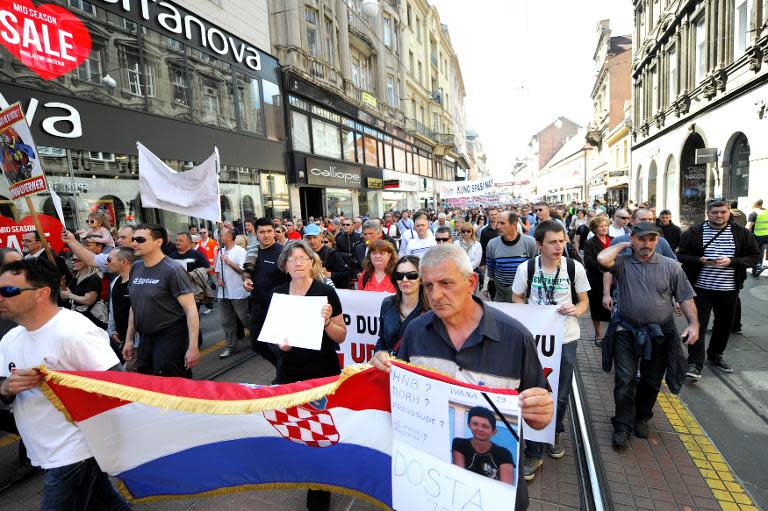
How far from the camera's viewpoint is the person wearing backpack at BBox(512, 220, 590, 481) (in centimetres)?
333

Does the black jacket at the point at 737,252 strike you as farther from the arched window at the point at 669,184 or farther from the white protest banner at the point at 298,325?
the arched window at the point at 669,184

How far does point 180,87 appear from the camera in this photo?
41.5 feet

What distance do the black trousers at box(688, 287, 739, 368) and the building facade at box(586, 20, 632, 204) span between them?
3675cm

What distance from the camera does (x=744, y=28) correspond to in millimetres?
13266

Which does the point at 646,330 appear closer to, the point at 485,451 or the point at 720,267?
the point at 720,267

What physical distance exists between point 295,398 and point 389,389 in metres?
0.48

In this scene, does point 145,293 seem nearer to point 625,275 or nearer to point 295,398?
point 295,398

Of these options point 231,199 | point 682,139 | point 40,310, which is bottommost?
point 40,310

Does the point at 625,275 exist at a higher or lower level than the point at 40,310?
lower

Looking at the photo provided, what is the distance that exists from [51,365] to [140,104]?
11.7m

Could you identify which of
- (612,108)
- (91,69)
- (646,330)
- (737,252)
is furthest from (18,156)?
(612,108)

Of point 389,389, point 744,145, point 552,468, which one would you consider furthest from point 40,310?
point 744,145

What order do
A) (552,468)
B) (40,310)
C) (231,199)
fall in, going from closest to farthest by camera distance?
(40,310) < (552,468) < (231,199)

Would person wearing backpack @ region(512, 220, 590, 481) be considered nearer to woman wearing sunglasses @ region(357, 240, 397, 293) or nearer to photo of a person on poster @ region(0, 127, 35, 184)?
woman wearing sunglasses @ region(357, 240, 397, 293)
